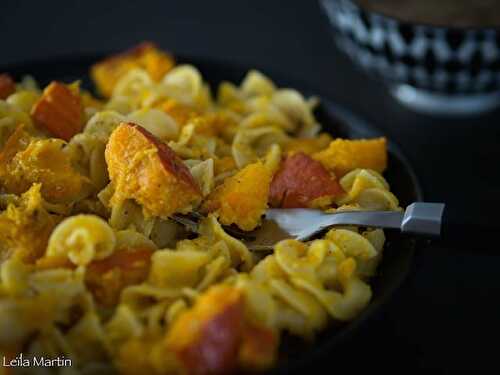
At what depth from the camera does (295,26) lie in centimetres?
325

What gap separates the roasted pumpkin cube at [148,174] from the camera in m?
1.55

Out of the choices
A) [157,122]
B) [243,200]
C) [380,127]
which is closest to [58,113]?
[157,122]

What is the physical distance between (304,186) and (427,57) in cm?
84

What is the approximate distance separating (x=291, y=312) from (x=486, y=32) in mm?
1262

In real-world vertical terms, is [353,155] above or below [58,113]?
below

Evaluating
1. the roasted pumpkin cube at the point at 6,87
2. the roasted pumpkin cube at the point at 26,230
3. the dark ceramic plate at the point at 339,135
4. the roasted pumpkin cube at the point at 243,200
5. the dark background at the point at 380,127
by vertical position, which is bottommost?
the dark background at the point at 380,127

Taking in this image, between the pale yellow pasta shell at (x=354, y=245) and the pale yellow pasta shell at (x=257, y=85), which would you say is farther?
the pale yellow pasta shell at (x=257, y=85)

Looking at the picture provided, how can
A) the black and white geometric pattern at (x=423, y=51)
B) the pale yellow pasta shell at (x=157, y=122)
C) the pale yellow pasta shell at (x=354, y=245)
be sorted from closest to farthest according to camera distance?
the pale yellow pasta shell at (x=354, y=245) → the pale yellow pasta shell at (x=157, y=122) → the black and white geometric pattern at (x=423, y=51)

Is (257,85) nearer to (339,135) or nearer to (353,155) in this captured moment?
(339,135)

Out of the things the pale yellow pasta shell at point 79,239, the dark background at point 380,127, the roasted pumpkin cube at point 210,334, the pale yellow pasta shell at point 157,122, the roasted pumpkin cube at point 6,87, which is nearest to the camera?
the roasted pumpkin cube at point 210,334

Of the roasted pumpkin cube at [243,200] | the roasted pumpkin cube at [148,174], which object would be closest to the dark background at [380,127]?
the roasted pumpkin cube at [243,200]

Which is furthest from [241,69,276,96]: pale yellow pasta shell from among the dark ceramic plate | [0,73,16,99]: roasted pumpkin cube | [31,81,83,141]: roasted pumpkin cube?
[0,73,16,99]: roasted pumpkin cube

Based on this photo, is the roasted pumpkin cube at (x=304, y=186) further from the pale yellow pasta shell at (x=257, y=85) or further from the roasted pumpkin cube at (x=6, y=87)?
the roasted pumpkin cube at (x=6, y=87)

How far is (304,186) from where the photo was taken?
1.78m
